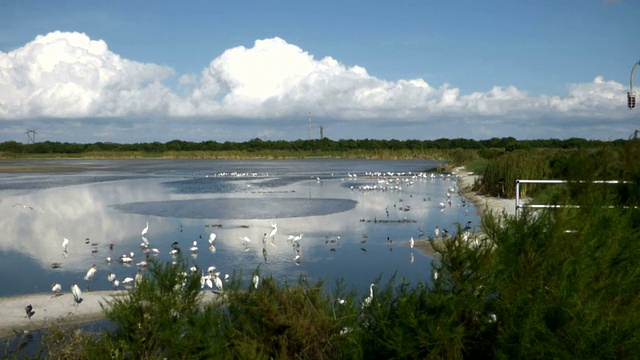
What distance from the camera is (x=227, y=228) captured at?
789 inches

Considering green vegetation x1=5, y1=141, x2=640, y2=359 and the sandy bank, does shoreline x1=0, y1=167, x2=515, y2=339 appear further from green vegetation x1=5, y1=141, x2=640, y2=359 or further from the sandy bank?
green vegetation x1=5, y1=141, x2=640, y2=359

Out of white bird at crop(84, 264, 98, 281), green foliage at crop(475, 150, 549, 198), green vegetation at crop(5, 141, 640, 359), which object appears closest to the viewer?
green vegetation at crop(5, 141, 640, 359)

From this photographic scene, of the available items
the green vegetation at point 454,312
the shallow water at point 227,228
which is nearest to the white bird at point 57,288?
the shallow water at point 227,228

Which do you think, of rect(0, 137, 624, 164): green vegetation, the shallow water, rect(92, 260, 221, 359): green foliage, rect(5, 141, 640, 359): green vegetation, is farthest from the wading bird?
rect(0, 137, 624, 164): green vegetation

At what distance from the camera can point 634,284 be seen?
17.6ft

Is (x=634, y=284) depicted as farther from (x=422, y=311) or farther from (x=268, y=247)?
(x=268, y=247)

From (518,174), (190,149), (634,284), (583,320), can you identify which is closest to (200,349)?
(583,320)

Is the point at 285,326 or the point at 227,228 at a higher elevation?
the point at 285,326

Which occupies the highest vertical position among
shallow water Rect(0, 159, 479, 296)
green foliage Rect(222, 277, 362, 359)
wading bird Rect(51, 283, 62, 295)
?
green foliage Rect(222, 277, 362, 359)

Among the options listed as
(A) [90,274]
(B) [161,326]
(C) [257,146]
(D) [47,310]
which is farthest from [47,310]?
(C) [257,146]

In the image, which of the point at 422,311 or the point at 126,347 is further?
the point at 126,347

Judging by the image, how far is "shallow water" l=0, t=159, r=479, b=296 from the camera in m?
13.7

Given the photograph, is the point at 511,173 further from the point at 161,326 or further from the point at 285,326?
the point at 161,326

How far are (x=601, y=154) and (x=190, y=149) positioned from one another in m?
111
